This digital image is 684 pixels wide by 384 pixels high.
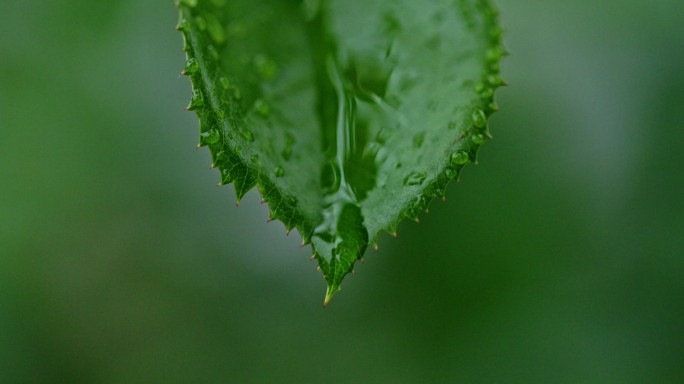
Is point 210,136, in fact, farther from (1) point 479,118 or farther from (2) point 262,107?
(1) point 479,118

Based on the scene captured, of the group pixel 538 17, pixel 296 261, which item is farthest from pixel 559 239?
pixel 296 261

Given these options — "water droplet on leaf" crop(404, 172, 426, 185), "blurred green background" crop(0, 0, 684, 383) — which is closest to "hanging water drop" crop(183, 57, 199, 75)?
"water droplet on leaf" crop(404, 172, 426, 185)

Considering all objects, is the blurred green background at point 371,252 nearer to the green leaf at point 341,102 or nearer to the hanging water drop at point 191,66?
the green leaf at point 341,102

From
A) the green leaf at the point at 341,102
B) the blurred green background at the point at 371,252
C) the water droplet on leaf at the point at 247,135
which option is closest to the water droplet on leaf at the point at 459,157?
→ the green leaf at the point at 341,102

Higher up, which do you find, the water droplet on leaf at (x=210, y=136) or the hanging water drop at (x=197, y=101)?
the hanging water drop at (x=197, y=101)

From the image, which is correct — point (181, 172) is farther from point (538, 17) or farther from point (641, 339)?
point (641, 339)
